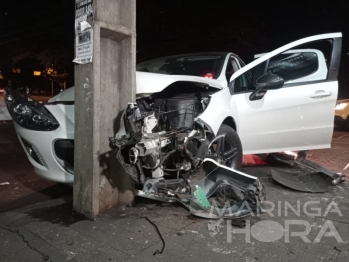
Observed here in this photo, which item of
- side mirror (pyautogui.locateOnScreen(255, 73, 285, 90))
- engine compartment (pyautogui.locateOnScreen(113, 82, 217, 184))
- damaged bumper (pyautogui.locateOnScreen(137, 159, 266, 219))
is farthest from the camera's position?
side mirror (pyautogui.locateOnScreen(255, 73, 285, 90))

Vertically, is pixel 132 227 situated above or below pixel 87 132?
below

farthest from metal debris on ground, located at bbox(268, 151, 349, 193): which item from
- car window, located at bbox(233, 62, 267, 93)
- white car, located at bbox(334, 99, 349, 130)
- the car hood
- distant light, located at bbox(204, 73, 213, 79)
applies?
white car, located at bbox(334, 99, 349, 130)

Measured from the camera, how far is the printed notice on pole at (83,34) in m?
3.24

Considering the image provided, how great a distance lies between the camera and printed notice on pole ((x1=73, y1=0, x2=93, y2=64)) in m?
3.24

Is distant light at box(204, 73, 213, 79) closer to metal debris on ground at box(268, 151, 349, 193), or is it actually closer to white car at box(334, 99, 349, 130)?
metal debris on ground at box(268, 151, 349, 193)

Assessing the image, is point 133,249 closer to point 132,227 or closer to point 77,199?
point 132,227

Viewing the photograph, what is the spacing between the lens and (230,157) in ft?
14.2

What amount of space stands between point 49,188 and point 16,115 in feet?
5.89

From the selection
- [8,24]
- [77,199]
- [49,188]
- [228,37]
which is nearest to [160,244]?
[77,199]

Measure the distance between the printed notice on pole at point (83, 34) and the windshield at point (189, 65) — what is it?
1613 mm

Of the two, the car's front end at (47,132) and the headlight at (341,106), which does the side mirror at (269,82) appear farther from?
the headlight at (341,106)

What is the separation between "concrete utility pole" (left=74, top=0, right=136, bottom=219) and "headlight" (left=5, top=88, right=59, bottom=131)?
1.16 feet

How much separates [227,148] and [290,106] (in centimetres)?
113

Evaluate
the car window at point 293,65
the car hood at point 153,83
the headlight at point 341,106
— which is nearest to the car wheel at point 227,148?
the car hood at point 153,83
